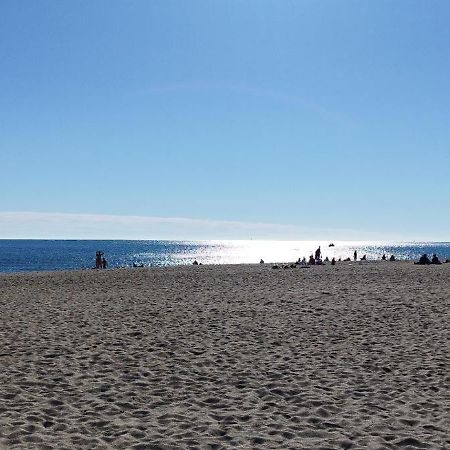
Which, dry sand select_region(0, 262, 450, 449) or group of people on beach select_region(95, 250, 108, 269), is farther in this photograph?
group of people on beach select_region(95, 250, 108, 269)

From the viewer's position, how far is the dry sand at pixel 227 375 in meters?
7.30

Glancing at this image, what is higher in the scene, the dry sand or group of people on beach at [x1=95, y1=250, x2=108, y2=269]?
group of people on beach at [x1=95, y1=250, x2=108, y2=269]

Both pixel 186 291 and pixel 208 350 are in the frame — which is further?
pixel 186 291

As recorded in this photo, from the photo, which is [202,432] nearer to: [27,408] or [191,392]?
[191,392]

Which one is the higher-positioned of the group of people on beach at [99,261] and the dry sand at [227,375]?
the group of people on beach at [99,261]

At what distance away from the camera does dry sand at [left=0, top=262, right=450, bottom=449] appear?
730 cm

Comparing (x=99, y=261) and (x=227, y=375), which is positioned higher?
(x=99, y=261)

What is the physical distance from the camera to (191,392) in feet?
30.6

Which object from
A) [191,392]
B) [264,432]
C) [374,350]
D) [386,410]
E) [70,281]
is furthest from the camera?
[70,281]

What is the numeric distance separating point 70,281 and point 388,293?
21.0m

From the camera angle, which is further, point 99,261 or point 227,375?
point 99,261

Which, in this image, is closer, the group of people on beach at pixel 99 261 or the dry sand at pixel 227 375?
the dry sand at pixel 227 375

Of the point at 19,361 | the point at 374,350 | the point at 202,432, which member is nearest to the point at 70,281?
the point at 19,361

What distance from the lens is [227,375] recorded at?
10.4 metres
